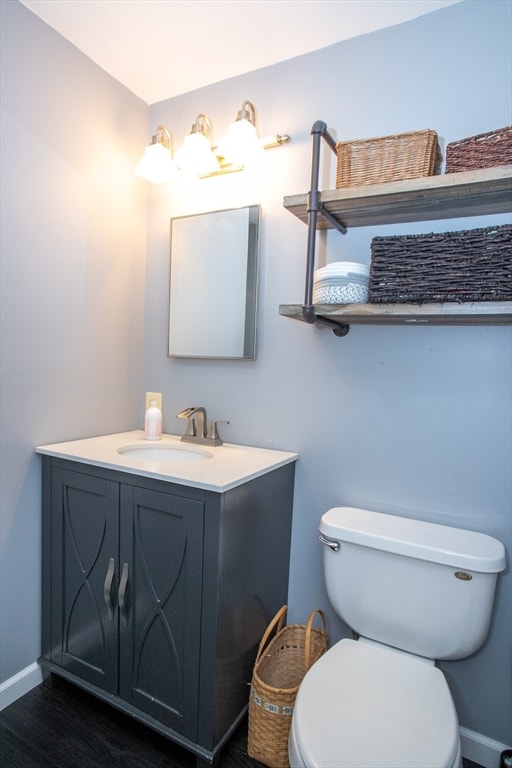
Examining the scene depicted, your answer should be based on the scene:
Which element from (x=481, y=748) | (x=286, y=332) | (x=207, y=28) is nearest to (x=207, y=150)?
(x=207, y=28)

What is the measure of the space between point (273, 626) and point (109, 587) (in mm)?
581

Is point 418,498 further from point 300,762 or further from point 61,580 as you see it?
point 61,580

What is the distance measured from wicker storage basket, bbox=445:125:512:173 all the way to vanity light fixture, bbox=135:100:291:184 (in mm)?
708

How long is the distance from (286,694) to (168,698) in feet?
1.20

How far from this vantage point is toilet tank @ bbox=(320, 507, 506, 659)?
1163 millimetres

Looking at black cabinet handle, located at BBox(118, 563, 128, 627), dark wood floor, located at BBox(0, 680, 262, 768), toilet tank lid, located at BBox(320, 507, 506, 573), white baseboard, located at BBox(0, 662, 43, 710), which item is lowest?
dark wood floor, located at BBox(0, 680, 262, 768)

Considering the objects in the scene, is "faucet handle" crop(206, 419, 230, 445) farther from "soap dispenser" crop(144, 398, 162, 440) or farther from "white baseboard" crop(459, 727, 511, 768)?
"white baseboard" crop(459, 727, 511, 768)

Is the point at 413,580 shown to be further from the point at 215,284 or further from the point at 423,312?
the point at 215,284

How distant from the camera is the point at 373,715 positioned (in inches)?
38.8

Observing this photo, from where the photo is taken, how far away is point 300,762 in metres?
0.90

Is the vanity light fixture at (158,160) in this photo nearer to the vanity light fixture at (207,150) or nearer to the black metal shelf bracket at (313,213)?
the vanity light fixture at (207,150)

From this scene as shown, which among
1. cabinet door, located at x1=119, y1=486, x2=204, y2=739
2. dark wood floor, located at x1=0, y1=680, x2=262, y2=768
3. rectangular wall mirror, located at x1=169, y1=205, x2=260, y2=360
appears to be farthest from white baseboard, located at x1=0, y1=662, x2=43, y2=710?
rectangular wall mirror, located at x1=169, y1=205, x2=260, y2=360

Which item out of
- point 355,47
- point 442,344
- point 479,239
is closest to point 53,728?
point 442,344

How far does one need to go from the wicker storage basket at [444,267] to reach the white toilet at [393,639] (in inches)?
27.5
